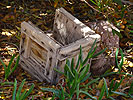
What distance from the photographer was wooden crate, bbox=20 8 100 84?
101 inches

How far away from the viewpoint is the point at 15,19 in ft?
12.8

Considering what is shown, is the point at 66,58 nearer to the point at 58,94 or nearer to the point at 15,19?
the point at 58,94

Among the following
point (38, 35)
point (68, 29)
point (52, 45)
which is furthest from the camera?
point (68, 29)

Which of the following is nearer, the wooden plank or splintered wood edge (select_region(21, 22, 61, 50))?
→ splintered wood edge (select_region(21, 22, 61, 50))

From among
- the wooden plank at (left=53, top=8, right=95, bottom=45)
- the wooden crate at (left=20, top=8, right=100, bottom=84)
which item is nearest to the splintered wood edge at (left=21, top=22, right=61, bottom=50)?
the wooden crate at (left=20, top=8, right=100, bottom=84)

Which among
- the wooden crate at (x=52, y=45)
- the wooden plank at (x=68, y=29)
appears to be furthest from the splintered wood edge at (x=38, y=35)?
the wooden plank at (x=68, y=29)

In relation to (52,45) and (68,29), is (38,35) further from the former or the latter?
(68,29)

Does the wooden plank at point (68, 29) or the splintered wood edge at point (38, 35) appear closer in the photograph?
the splintered wood edge at point (38, 35)

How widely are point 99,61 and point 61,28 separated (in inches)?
21.3

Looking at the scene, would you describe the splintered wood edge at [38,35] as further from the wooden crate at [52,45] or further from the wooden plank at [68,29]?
the wooden plank at [68,29]

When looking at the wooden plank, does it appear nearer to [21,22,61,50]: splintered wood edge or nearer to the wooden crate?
the wooden crate

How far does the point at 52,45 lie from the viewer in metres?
2.58

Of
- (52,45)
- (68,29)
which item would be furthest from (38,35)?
(68,29)

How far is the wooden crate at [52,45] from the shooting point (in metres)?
2.57
